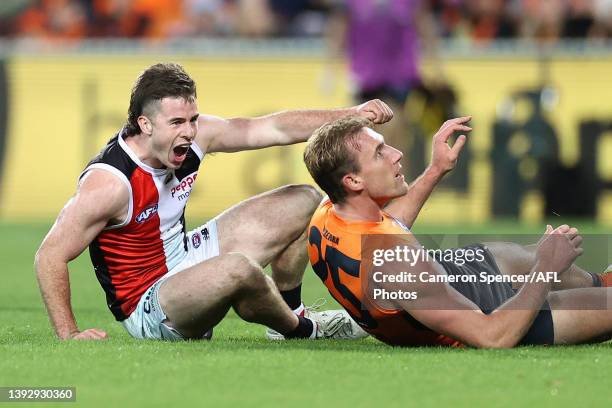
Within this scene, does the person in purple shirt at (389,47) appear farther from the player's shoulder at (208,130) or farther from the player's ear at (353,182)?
the player's ear at (353,182)

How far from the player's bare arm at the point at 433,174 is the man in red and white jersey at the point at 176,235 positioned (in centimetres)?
38

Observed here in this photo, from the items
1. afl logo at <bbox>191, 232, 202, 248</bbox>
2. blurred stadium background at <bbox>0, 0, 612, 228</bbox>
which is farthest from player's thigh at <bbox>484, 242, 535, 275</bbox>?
blurred stadium background at <bbox>0, 0, 612, 228</bbox>

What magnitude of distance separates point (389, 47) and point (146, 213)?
8.44 m

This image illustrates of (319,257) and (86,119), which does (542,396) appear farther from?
(86,119)

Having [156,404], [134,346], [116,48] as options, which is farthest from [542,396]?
[116,48]

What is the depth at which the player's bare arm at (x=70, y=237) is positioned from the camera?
20.4 ft

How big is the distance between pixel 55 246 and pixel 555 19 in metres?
10.6

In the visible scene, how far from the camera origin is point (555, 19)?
1566cm

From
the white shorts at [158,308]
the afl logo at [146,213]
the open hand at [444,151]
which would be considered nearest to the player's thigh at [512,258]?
the open hand at [444,151]

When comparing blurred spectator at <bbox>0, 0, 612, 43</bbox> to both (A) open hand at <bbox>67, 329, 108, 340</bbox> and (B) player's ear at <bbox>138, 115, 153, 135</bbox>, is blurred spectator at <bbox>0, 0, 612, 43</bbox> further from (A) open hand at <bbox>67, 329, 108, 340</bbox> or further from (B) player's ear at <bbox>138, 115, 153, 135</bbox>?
(A) open hand at <bbox>67, 329, 108, 340</bbox>

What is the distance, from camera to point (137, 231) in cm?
659

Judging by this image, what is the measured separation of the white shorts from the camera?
638 cm

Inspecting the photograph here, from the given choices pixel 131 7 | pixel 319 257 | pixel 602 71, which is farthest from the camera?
pixel 131 7

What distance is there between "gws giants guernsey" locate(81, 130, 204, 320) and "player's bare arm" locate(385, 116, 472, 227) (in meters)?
1.13
